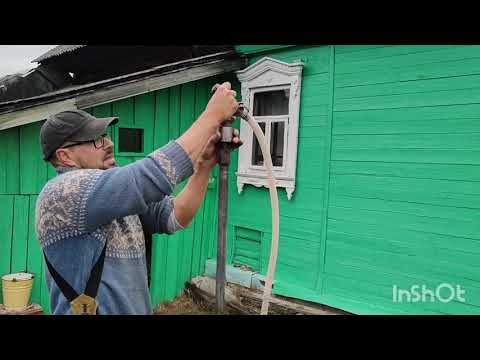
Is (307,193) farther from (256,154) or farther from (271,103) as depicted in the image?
(271,103)

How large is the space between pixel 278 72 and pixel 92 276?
3.77 m

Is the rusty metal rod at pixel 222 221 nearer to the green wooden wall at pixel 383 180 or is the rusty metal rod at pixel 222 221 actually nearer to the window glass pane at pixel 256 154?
the green wooden wall at pixel 383 180

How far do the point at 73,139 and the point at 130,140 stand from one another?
10.8ft

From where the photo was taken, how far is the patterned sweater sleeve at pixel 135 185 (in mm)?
1152

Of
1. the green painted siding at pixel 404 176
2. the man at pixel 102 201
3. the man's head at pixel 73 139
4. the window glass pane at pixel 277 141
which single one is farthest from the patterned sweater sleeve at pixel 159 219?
the window glass pane at pixel 277 141

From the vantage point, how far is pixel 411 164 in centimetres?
365

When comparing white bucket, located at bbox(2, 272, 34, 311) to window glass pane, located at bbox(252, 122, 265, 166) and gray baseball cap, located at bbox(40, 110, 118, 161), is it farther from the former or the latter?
gray baseball cap, located at bbox(40, 110, 118, 161)

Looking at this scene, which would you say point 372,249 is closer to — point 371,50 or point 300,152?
point 300,152

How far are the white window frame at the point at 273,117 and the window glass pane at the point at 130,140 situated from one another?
4.09 ft

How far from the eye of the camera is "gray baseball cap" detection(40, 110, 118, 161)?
1.36 m

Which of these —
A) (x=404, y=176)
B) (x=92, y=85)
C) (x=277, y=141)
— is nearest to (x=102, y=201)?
(x=92, y=85)

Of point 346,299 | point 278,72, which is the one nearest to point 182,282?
point 346,299

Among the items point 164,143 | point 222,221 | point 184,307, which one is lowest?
point 184,307

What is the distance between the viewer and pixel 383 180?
Result: 383 cm
